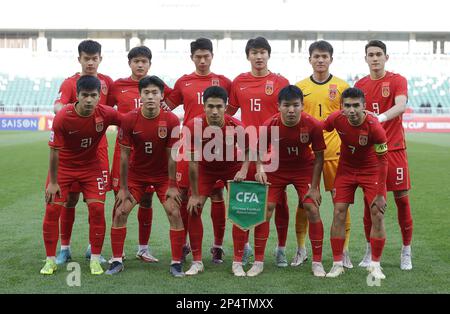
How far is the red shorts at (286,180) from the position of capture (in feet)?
18.8

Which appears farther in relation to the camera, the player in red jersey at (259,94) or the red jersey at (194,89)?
the red jersey at (194,89)

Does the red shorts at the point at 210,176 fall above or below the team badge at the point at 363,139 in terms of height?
below

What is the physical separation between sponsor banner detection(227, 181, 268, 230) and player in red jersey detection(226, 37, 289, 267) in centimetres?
50

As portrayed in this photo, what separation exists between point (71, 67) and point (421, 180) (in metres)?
34.7

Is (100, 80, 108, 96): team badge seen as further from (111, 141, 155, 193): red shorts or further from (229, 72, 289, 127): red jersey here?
(229, 72, 289, 127): red jersey

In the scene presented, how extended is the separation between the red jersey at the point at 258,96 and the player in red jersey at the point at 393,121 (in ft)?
2.62

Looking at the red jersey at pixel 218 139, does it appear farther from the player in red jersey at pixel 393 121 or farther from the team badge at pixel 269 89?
the player in red jersey at pixel 393 121

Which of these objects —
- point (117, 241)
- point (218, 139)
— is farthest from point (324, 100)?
point (117, 241)

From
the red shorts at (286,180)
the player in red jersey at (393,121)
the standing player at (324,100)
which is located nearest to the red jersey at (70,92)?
the red shorts at (286,180)

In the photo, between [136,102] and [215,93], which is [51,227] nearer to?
[136,102]

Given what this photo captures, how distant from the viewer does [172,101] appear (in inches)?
251

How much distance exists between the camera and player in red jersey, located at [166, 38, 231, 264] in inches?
239

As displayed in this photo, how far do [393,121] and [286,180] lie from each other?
1.15m
